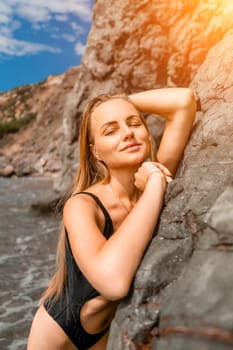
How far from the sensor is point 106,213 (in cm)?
230

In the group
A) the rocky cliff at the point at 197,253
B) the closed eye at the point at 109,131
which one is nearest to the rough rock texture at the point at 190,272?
the rocky cliff at the point at 197,253

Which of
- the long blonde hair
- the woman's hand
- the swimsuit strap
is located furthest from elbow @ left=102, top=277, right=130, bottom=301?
the long blonde hair

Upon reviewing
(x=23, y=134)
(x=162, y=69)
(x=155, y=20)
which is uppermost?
(x=155, y=20)

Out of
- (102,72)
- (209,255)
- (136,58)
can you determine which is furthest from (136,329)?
(102,72)

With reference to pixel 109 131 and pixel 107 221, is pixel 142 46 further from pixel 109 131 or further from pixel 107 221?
pixel 107 221

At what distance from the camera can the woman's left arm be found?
2.81m

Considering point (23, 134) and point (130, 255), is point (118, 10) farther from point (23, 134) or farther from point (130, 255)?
point (23, 134)

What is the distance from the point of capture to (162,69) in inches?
504

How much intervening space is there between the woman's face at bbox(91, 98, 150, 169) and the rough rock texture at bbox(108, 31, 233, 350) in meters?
0.33

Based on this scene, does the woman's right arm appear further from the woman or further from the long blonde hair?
the long blonde hair

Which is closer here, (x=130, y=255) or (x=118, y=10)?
(x=130, y=255)

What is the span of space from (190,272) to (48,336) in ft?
3.96

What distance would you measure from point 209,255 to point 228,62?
82.3 inches

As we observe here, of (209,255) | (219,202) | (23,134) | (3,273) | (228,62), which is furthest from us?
(23,134)
